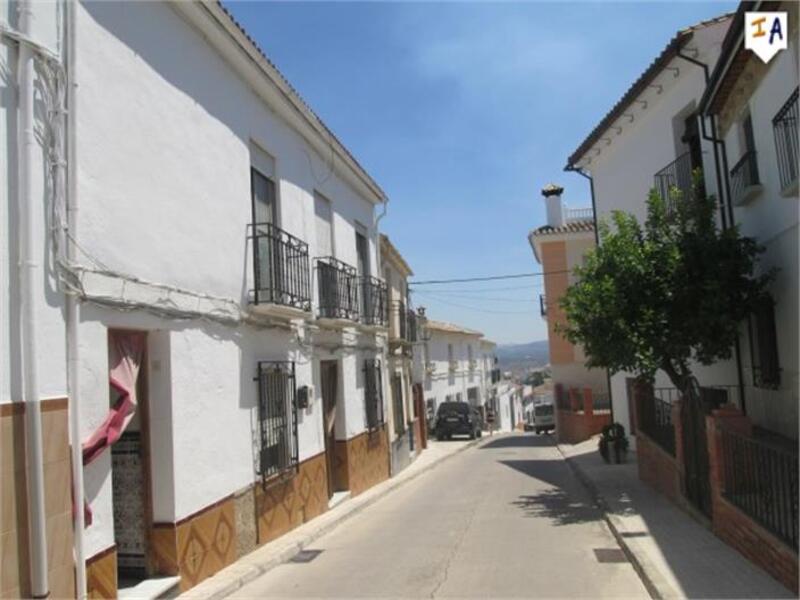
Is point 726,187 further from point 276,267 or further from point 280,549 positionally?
point 280,549

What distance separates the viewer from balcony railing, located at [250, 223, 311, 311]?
30.2 ft

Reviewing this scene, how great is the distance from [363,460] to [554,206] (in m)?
18.9

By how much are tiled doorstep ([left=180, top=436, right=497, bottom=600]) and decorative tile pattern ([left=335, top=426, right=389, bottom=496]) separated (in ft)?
0.66

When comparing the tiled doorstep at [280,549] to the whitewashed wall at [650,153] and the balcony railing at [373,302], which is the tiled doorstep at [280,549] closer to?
the balcony railing at [373,302]

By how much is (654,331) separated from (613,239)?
1.50 meters

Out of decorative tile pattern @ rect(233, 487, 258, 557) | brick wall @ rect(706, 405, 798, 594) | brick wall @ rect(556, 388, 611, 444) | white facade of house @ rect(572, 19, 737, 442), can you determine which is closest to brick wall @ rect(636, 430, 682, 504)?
white facade of house @ rect(572, 19, 737, 442)

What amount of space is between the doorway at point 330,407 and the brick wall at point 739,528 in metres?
6.53

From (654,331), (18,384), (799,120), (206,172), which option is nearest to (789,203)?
(799,120)

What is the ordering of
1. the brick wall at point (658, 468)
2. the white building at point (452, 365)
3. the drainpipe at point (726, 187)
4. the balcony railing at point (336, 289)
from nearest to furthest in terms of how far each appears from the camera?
the brick wall at point (658, 468), the drainpipe at point (726, 187), the balcony railing at point (336, 289), the white building at point (452, 365)

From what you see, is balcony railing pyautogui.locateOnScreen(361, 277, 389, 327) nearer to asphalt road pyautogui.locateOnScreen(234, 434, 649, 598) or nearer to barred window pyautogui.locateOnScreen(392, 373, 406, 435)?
asphalt road pyautogui.locateOnScreen(234, 434, 649, 598)

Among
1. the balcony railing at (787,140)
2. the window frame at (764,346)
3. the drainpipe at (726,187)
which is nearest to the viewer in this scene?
the balcony railing at (787,140)

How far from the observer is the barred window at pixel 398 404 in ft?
62.8

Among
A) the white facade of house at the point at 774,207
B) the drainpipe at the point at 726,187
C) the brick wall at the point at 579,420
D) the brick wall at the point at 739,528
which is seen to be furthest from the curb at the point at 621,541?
the brick wall at the point at 579,420

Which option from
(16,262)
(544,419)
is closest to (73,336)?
(16,262)
